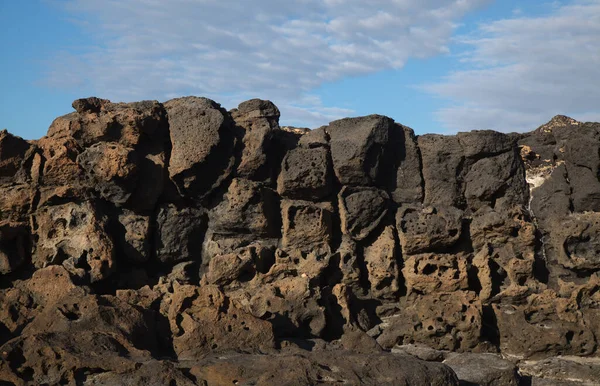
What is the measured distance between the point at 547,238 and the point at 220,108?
530cm

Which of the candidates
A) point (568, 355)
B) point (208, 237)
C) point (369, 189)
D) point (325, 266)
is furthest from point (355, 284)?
point (568, 355)

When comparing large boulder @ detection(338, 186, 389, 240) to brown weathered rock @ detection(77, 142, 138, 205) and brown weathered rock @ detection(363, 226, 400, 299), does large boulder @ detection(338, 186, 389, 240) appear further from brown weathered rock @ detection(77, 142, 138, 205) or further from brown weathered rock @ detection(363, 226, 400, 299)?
brown weathered rock @ detection(77, 142, 138, 205)

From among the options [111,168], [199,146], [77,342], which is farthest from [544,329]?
[111,168]

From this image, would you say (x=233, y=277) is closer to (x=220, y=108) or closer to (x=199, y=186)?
(x=199, y=186)

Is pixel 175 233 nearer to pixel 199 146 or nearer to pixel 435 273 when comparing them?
pixel 199 146

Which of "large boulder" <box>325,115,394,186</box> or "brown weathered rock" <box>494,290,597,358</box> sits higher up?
"large boulder" <box>325,115,394,186</box>

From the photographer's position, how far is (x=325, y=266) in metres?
11.6

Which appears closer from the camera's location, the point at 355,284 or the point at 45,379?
the point at 45,379

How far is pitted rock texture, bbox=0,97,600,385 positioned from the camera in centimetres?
1077

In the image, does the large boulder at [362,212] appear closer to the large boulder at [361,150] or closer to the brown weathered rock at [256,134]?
the large boulder at [361,150]

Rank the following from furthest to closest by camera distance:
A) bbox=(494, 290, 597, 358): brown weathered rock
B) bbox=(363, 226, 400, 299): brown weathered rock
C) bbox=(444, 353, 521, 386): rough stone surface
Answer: bbox=(363, 226, 400, 299): brown weathered rock, bbox=(494, 290, 597, 358): brown weathered rock, bbox=(444, 353, 521, 386): rough stone surface

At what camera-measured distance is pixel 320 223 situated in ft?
39.5

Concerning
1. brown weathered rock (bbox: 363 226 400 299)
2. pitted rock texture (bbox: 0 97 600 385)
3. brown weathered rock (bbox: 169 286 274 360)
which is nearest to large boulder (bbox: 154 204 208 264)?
pitted rock texture (bbox: 0 97 600 385)

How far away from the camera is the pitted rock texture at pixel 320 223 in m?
10.8
